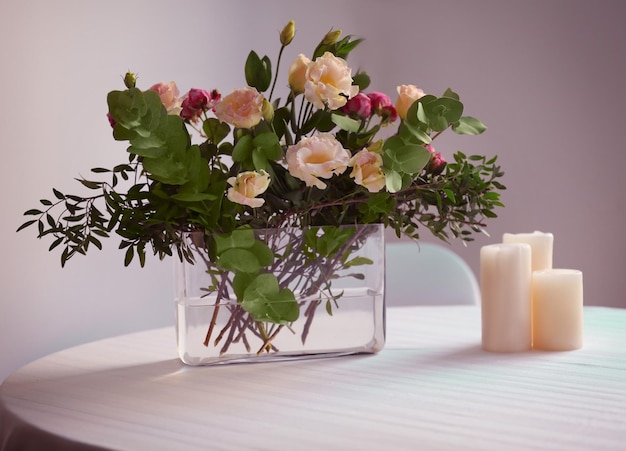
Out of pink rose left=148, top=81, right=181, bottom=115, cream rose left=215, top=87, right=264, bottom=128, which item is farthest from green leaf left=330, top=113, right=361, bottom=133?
pink rose left=148, top=81, right=181, bottom=115

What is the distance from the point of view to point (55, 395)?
3.23 ft

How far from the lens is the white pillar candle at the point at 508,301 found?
1190 millimetres

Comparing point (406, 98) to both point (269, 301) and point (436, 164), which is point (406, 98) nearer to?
point (436, 164)

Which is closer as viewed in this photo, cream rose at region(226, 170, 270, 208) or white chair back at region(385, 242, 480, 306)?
cream rose at region(226, 170, 270, 208)

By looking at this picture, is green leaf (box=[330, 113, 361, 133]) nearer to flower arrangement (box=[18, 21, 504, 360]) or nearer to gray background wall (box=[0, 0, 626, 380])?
flower arrangement (box=[18, 21, 504, 360])

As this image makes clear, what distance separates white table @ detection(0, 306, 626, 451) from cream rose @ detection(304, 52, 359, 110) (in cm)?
36

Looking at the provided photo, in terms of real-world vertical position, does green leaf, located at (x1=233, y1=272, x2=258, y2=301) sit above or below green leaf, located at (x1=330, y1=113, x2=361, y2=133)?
below

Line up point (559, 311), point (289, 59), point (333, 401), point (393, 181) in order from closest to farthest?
point (333, 401)
point (393, 181)
point (559, 311)
point (289, 59)

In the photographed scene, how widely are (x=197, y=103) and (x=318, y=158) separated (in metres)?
0.21

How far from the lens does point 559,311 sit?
1.18 metres

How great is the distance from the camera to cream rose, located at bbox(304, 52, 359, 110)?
1011 mm

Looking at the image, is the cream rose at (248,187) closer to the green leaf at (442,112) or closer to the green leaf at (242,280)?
the green leaf at (242,280)

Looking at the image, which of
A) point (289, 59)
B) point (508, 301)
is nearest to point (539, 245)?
point (508, 301)

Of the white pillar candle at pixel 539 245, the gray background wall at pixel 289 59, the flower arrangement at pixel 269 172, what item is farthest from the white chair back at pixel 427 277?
the flower arrangement at pixel 269 172
